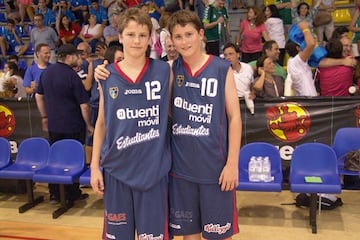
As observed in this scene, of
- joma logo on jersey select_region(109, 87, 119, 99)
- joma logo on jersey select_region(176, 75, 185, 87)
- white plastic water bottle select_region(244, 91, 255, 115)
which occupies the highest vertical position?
joma logo on jersey select_region(176, 75, 185, 87)

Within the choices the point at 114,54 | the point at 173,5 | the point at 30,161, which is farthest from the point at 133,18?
the point at 173,5

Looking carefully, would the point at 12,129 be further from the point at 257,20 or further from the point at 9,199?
the point at 257,20

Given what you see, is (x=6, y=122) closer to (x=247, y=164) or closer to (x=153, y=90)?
(x=247, y=164)

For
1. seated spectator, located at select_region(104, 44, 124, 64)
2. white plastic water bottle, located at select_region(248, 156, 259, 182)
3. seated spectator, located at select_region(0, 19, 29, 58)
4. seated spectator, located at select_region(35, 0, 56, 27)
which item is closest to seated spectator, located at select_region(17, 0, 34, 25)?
seated spectator, located at select_region(0, 19, 29, 58)

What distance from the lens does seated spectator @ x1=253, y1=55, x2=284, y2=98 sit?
5.33 m

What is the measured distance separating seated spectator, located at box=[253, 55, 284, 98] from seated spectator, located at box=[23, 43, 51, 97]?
8.76 feet

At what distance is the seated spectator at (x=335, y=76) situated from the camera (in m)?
5.18

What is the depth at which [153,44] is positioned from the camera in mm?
7145

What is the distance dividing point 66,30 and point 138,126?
7.87 metres

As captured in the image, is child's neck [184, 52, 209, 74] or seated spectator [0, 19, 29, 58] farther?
seated spectator [0, 19, 29, 58]

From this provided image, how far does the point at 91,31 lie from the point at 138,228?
7.61m

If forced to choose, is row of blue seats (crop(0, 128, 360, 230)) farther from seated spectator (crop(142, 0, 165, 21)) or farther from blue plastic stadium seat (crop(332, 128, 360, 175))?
seated spectator (crop(142, 0, 165, 21))

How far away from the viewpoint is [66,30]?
388 inches

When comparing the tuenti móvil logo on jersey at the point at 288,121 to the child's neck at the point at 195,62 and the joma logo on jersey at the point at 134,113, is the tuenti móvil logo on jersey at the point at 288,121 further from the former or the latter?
the joma logo on jersey at the point at 134,113
